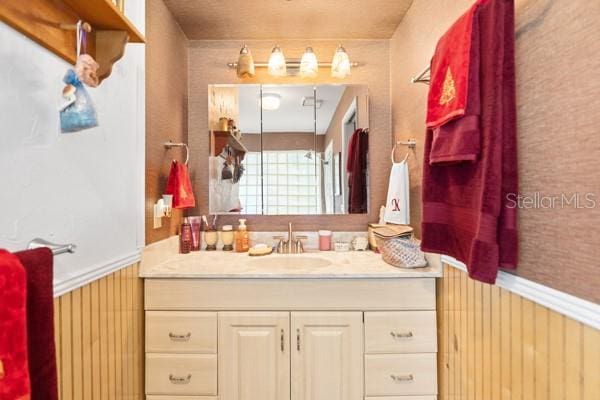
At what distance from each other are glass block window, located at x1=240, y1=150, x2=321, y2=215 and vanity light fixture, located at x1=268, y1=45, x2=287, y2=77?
0.47 m

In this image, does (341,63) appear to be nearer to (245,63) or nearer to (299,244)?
(245,63)

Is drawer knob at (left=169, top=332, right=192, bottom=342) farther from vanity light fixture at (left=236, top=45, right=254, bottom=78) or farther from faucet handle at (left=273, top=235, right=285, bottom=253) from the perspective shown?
vanity light fixture at (left=236, top=45, right=254, bottom=78)

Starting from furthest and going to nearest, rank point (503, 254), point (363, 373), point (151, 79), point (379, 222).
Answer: point (379, 222) < point (151, 79) < point (363, 373) < point (503, 254)

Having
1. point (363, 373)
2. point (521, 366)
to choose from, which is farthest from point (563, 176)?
point (363, 373)

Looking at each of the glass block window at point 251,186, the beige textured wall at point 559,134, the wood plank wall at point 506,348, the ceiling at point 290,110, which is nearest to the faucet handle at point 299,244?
the glass block window at point 251,186

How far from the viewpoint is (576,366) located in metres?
0.66

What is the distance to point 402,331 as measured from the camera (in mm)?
1281

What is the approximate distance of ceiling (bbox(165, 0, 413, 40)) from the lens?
1.54 metres

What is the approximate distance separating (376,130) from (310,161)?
48 cm

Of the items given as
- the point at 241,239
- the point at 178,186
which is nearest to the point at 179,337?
the point at 241,239

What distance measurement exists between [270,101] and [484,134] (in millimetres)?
1293

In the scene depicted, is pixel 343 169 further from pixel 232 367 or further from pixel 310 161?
pixel 232 367

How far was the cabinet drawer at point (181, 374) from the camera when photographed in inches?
50.6

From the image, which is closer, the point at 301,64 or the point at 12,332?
the point at 12,332
